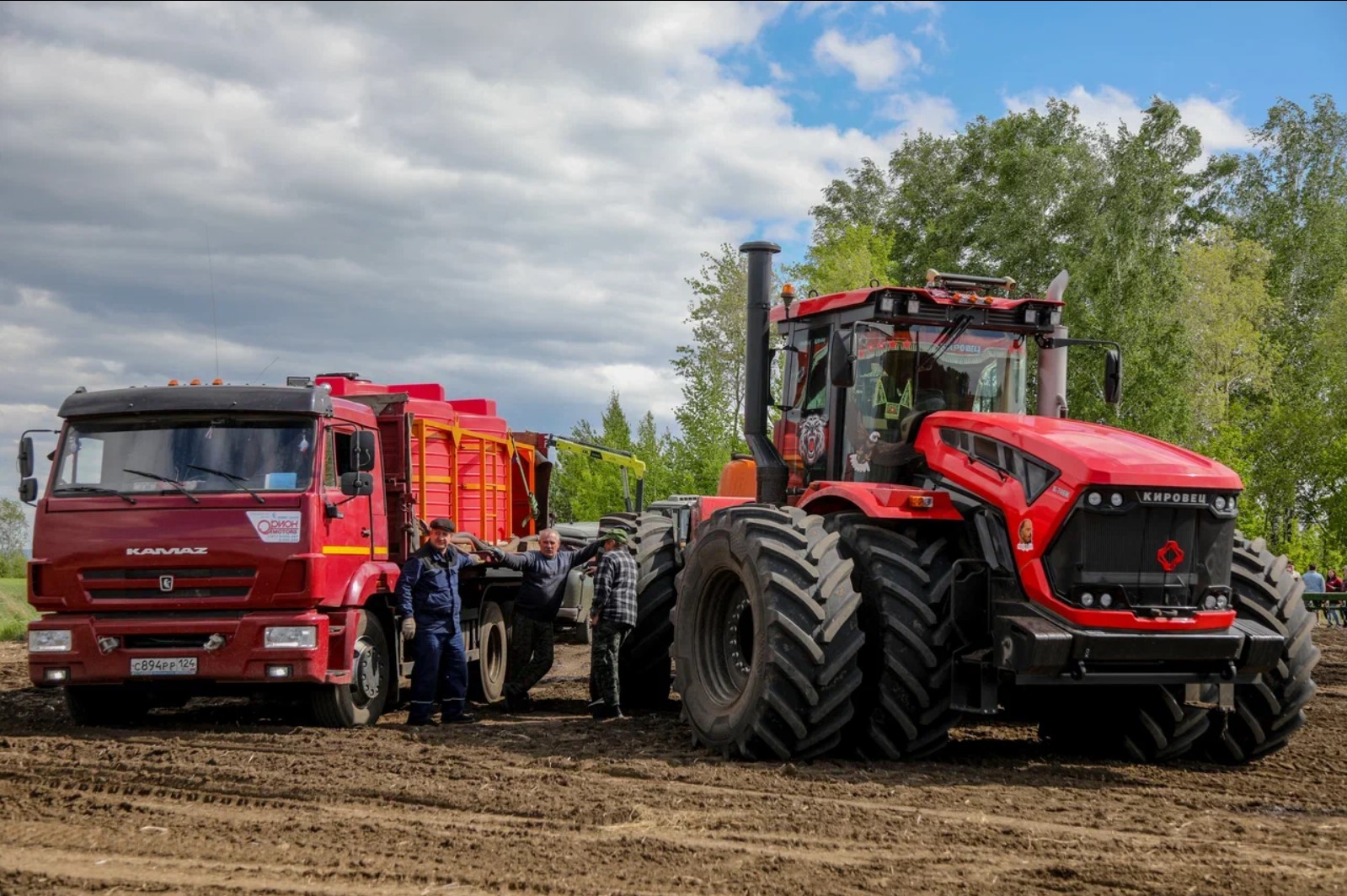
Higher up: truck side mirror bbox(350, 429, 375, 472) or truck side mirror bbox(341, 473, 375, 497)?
truck side mirror bbox(350, 429, 375, 472)

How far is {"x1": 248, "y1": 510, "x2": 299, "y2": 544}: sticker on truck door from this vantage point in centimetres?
1027

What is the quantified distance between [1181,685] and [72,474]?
8198 mm

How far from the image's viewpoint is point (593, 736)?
10.4 meters

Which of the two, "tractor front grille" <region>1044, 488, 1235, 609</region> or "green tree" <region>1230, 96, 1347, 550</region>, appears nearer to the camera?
"tractor front grille" <region>1044, 488, 1235, 609</region>

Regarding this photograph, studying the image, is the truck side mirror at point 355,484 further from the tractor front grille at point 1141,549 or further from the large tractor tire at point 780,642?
the tractor front grille at point 1141,549

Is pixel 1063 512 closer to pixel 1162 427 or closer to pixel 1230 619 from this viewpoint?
pixel 1230 619

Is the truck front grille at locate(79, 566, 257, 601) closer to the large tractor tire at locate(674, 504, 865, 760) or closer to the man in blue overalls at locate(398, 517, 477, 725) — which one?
the man in blue overalls at locate(398, 517, 477, 725)

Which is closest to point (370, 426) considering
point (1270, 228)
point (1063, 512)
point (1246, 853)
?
point (1063, 512)

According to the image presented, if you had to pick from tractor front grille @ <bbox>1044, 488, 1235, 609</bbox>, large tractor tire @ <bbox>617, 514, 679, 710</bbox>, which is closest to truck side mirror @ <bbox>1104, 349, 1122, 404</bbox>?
tractor front grille @ <bbox>1044, 488, 1235, 609</bbox>

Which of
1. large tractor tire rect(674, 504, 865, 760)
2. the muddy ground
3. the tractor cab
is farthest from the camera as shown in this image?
the tractor cab

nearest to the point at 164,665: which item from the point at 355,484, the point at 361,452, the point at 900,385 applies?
the point at 355,484

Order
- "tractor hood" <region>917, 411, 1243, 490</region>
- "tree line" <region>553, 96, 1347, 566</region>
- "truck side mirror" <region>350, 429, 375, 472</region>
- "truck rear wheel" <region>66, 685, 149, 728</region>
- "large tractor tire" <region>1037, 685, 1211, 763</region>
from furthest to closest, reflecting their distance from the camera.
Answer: "tree line" <region>553, 96, 1347, 566</region>
"truck rear wheel" <region>66, 685, 149, 728</region>
"truck side mirror" <region>350, 429, 375, 472</region>
"large tractor tire" <region>1037, 685, 1211, 763</region>
"tractor hood" <region>917, 411, 1243, 490</region>

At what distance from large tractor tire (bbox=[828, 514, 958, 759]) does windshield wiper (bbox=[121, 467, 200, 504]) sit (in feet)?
16.1

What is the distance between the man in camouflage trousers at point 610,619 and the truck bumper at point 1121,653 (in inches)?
154
